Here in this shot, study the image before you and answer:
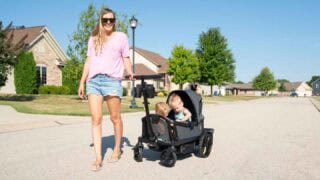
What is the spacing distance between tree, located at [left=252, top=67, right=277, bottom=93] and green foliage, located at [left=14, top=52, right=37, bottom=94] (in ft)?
352

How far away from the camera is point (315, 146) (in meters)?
7.67

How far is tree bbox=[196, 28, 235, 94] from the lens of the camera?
207 ft

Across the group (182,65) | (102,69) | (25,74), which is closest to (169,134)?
(102,69)

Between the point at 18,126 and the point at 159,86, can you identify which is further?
the point at 159,86

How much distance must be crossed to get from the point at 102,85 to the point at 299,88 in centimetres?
18303

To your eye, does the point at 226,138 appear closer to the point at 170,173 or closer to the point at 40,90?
the point at 170,173

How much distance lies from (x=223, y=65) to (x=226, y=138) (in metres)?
55.6

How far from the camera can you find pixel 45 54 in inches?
1464

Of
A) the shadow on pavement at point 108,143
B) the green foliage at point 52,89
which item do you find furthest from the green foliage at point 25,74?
the shadow on pavement at point 108,143

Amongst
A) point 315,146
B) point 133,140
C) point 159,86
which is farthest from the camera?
point 159,86

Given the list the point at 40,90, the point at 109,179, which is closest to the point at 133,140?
the point at 109,179

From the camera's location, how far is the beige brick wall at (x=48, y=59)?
36.4 meters

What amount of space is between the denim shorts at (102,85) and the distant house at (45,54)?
106ft

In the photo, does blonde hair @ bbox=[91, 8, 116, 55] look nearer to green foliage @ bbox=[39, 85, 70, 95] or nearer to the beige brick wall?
green foliage @ bbox=[39, 85, 70, 95]
